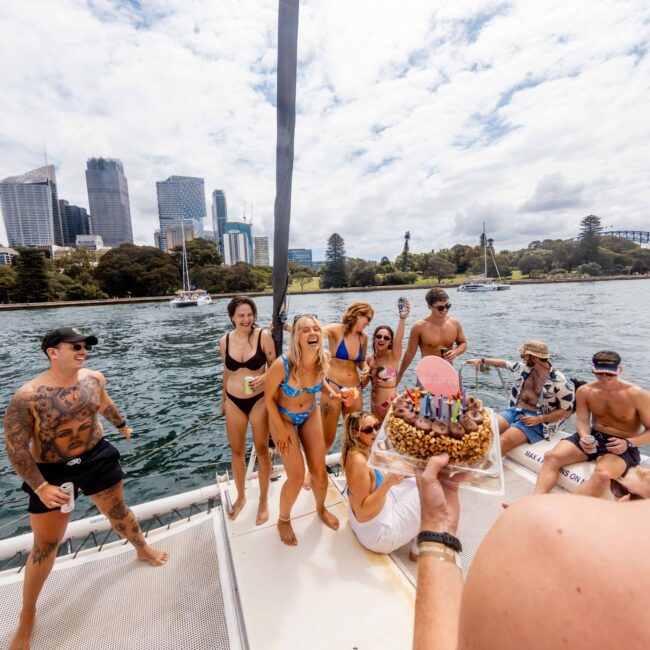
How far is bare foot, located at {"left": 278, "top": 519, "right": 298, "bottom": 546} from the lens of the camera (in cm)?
243

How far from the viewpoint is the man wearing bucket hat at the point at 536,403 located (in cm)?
363

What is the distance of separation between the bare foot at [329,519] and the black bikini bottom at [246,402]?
104 cm

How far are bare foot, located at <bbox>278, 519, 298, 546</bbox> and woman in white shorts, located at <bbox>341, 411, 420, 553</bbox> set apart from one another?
45 cm

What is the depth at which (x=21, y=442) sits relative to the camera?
6.57 ft

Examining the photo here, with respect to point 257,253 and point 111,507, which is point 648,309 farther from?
point 257,253

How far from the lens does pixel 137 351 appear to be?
17.5 m

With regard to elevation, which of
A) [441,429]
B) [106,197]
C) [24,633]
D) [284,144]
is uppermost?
[106,197]

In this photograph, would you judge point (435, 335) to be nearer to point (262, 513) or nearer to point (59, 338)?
point (262, 513)

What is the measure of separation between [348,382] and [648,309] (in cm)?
3442

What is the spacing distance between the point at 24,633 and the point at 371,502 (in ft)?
7.26

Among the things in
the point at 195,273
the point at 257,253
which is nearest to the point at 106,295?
the point at 195,273

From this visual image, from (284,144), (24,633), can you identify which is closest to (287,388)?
(284,144)

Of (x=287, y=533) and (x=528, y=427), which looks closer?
(x=287, y=533)

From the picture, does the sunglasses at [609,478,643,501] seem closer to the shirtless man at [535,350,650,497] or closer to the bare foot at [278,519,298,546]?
the shirtless man at [535,350,650,497]
